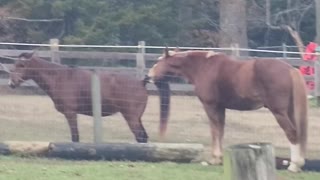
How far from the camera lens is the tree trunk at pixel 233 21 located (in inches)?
1027

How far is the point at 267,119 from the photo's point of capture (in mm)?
16094

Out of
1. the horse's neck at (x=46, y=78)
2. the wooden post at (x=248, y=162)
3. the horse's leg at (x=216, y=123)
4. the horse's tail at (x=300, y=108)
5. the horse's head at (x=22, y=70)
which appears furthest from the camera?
the horse's head at (x=22, y=70)

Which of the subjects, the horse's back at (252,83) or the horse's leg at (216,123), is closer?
the horse's back at (252,83)

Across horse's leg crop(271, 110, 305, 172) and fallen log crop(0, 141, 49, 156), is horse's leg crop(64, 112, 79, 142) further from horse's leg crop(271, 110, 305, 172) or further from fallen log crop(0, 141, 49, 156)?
horse's leg crop(271, 110, 305, 172)

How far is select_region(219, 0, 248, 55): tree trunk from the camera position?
26078mm

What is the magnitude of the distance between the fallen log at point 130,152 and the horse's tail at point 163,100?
1398 mm

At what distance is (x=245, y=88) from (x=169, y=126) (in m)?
4.10

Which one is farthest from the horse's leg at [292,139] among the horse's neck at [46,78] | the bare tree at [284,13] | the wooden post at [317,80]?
the bare tree at [284,13]

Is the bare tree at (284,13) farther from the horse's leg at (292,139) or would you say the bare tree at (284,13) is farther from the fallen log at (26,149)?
the fallen log at (26,149)

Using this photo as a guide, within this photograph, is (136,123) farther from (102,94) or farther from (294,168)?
(294,168)

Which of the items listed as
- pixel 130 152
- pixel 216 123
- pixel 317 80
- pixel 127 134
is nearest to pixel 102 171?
pixel 130 152

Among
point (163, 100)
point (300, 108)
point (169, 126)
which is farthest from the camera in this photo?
point (169, 126)

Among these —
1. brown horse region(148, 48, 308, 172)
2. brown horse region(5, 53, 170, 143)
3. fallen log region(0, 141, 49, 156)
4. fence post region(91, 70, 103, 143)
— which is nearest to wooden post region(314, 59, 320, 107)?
brown horse region(5, 53, 170, 143)

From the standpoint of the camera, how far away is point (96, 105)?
12.7 metres
